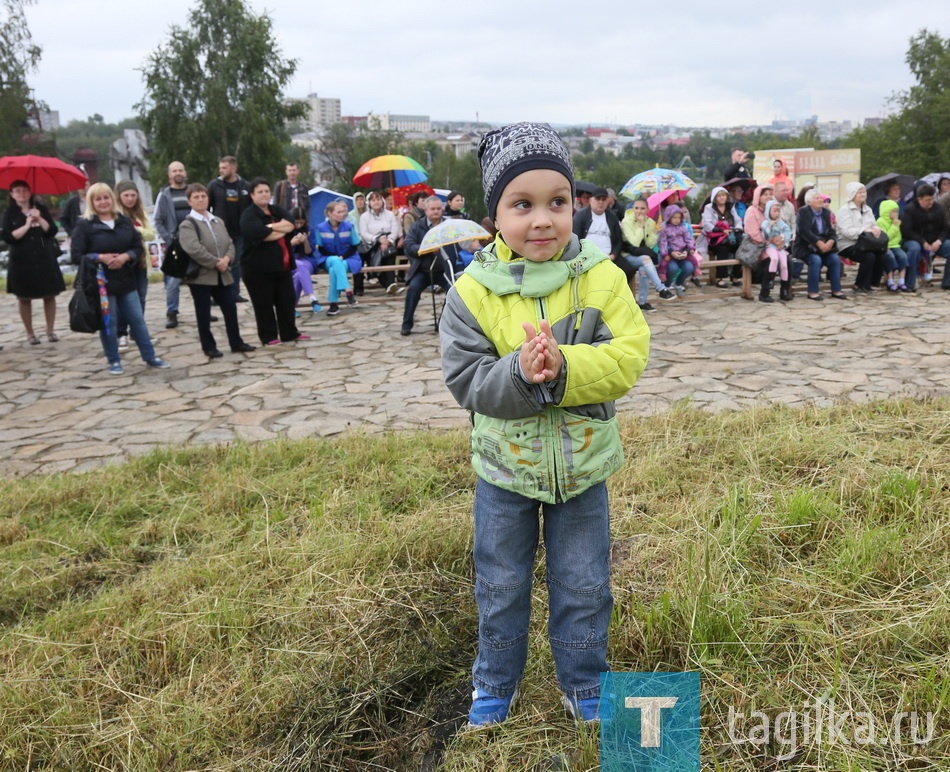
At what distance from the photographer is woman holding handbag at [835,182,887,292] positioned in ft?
34.5

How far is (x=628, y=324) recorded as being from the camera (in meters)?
2.12

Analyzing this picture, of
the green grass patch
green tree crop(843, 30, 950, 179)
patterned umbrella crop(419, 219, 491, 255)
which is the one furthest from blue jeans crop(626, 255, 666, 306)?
green tree crop(843, 30, 950, 179)

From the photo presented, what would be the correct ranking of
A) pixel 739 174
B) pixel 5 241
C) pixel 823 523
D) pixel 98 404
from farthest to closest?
pixel 739 174, pixel 5 241, pixel 98 404, pixel 823 523

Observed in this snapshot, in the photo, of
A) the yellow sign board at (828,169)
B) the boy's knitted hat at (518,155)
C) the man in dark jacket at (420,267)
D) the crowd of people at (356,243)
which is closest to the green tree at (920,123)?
the yellow sign board at (828,169)

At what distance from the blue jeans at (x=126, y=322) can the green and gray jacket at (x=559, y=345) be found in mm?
6235

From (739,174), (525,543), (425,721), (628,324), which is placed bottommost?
(425,721)

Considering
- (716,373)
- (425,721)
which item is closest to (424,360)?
(716,373)

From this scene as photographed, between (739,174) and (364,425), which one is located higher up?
(739,174)

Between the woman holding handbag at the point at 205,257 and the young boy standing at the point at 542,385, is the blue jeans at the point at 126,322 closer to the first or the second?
the woman holding handbag at the point at 205,257

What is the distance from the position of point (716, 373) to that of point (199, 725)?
17.1 feet

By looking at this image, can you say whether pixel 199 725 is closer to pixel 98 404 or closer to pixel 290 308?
pixel 98 404

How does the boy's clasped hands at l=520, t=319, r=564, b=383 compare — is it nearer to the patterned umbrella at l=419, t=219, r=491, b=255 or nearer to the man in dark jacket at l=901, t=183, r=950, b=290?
the patterned umbrella at l=419, t=219, r=491, b=255

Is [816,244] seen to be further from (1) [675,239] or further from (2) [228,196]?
(2) [228,196]

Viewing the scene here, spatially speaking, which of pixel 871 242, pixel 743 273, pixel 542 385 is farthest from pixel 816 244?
pixel 542 385
